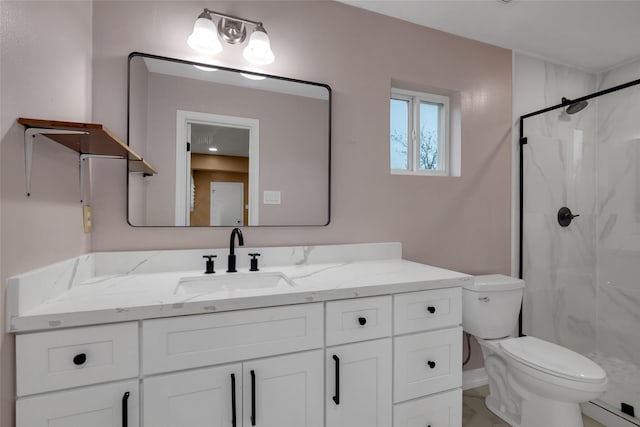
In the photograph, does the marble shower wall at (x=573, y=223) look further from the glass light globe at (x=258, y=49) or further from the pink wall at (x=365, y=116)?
the glass light globe at (x=258, y=49)

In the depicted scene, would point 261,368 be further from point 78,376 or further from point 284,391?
point 78,376

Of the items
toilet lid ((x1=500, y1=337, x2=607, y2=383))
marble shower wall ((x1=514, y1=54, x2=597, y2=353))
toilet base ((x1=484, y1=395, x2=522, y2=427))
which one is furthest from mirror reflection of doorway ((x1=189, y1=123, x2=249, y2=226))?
marble shower wall ((x1=514, y1=54, x2=597, y2=353))

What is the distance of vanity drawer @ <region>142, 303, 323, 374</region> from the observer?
958 mm

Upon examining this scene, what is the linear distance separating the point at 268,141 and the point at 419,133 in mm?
1104

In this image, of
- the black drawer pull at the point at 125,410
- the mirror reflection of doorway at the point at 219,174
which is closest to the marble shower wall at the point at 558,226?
the mirror reflection of doorway at the point at 219,174

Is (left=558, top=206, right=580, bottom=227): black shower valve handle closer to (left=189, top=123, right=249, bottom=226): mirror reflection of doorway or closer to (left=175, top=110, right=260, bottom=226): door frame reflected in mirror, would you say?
(left=189, top=123, right=249, bottom=226): mirror reflection of doorway

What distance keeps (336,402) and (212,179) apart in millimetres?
1109

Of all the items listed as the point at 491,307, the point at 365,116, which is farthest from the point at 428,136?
the point at 491,307

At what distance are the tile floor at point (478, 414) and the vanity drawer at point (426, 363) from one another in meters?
0.65

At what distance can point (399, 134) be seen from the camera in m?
2.12

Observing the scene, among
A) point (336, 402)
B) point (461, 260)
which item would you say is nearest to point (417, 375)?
point (336, 402)

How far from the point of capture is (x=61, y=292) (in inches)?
42.1

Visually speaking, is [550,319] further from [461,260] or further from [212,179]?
[212,179]

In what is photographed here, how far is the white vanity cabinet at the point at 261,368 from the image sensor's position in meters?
0.87
